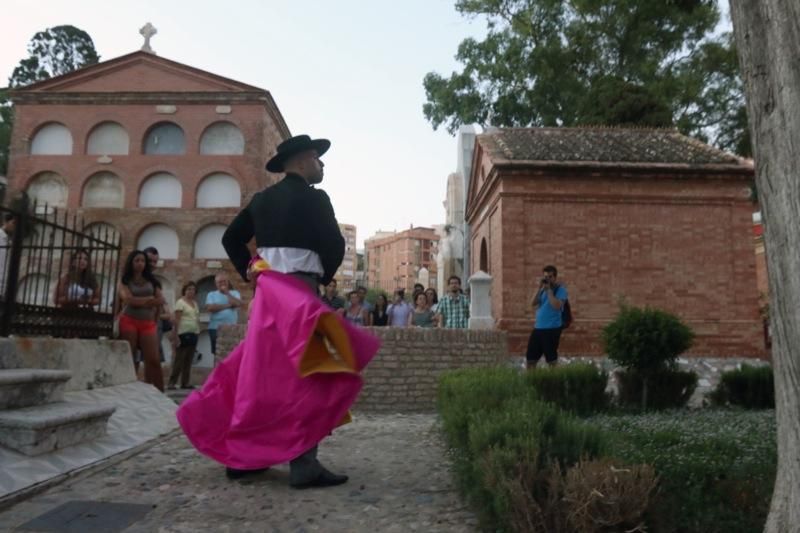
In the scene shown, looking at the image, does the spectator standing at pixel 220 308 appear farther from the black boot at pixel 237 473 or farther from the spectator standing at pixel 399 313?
the black boot at pixel 237 473

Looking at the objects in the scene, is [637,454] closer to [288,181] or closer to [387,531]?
[387,531]

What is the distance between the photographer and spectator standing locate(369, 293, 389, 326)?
1283 centimetres

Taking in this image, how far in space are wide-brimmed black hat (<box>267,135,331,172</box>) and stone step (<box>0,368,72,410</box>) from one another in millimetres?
2436

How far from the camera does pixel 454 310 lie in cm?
1254

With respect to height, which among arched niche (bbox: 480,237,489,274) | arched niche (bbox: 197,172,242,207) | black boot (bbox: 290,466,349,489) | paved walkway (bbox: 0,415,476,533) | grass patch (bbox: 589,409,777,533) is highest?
arched niche (bbox: 197,172,242,207)

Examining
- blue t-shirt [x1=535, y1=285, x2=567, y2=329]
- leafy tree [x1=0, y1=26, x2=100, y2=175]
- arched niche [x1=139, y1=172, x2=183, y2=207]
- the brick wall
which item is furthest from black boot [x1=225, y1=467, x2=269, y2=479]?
leafy tree [x1=0, y1=26, x2=100, y2=175]

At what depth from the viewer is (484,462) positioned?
10.1 feet

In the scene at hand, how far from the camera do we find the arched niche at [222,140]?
3092cm

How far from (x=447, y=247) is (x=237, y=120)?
13736 millimetres

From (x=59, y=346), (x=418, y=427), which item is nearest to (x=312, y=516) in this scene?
(x=59, y=346)

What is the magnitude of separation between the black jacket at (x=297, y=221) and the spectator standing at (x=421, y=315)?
27.0 feet

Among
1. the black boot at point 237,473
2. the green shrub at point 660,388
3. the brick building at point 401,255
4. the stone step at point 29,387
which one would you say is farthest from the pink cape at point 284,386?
the brick building at point 401,255

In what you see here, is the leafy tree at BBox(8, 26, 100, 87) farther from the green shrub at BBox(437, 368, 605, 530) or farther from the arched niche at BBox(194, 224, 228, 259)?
the green shrub at BBox(437, 368, 605, 530)

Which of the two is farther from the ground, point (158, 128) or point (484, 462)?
point (158, 128)
